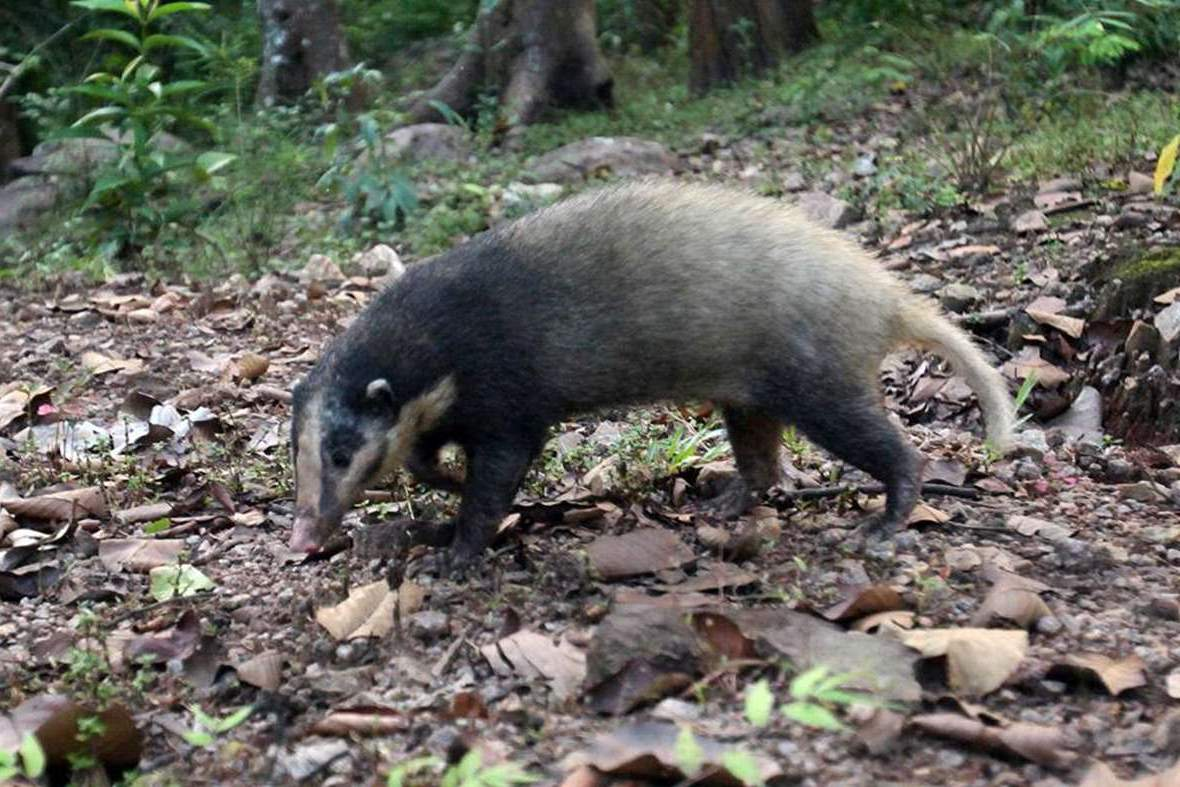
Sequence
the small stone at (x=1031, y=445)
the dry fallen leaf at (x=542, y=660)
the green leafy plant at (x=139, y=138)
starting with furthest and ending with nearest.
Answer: the green leafy plant at (x=139, y=138)
the small stone at (x=1031, y=445)
the dry fallen leaf at (x=542, y=660)

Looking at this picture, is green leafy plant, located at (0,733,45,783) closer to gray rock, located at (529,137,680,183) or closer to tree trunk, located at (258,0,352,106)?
gray rock, located at (529,137,680,183)

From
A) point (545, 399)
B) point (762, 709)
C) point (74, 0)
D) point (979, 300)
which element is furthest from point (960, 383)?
point (74, 0)

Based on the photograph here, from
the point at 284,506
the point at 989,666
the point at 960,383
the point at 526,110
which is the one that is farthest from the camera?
the point at 526,110

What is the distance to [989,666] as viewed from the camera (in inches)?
137

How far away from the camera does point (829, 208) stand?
8.95m

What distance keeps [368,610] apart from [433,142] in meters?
8.79

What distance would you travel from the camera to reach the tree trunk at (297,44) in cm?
1308

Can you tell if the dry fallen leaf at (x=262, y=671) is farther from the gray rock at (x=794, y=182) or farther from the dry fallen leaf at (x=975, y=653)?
the gray rock at (x=794, y=182)

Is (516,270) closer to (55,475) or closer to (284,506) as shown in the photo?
(284,506)

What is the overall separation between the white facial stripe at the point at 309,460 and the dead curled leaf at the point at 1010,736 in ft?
7.01

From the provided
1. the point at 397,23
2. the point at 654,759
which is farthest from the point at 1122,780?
the point at 397,23

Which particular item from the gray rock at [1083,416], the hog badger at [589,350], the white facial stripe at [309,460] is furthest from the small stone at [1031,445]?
the white facial stripe at [309,460]

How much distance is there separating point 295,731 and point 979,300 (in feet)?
15.1

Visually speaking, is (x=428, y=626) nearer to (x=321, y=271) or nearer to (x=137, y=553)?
(x=137, y=553)
